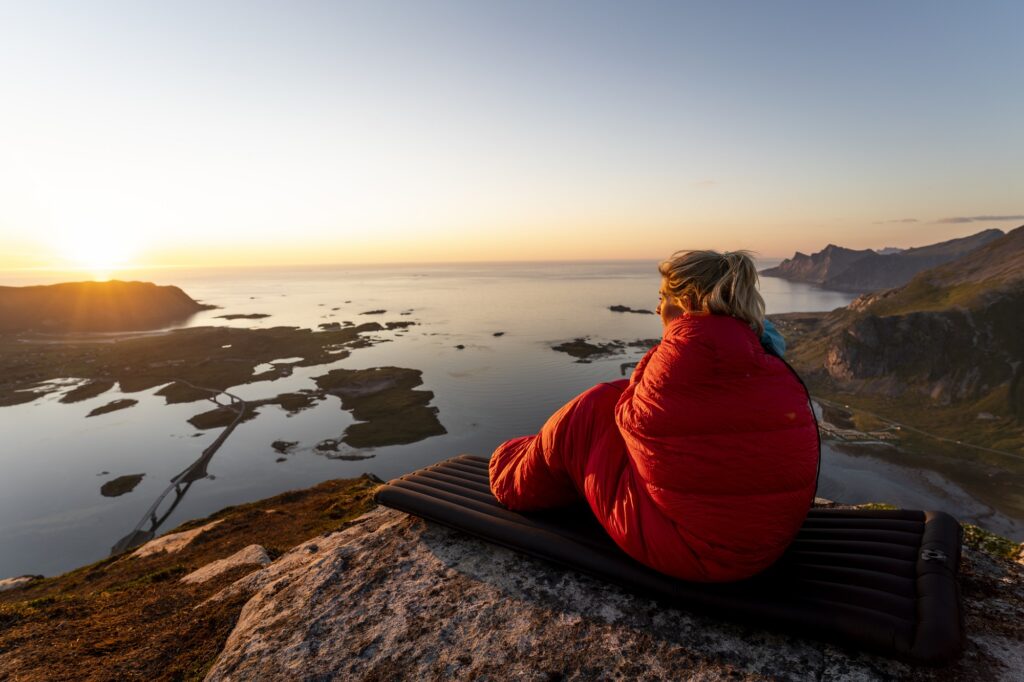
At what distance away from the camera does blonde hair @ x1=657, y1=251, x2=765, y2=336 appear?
9.53ft

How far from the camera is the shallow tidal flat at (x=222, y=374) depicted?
50.0m

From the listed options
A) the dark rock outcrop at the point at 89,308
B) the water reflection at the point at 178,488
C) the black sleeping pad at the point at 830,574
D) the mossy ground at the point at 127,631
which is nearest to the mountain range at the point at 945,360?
the black sleeping pad at the point at 830,574

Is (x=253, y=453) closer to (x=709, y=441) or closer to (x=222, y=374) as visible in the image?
(x=222, y=374)

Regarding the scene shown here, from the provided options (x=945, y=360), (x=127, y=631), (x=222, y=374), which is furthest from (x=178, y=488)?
(x=945, y=360)

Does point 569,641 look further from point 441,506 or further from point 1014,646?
point 1014,646

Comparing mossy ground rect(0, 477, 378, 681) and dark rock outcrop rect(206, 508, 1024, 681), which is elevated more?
dark rock outcrop rect(206, 508, 1024, 681)

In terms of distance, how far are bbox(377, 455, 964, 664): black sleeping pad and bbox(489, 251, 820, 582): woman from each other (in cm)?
18

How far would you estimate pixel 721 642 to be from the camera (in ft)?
10.0

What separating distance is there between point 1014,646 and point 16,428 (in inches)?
3065

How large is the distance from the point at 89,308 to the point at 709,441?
6456 inches

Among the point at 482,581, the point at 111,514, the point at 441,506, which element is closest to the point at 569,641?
the point at 482,581

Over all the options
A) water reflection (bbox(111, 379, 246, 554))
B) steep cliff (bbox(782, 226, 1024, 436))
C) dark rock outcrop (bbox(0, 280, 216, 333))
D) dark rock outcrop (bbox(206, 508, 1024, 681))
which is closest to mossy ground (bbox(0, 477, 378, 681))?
dark rock outcrop (bbox(206, 508, 1024, 681))

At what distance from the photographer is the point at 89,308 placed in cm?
11550

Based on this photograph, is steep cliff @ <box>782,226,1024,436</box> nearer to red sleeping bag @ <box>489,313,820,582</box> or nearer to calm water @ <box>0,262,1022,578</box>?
calm water @ <box>0,262,1022,578</box>
